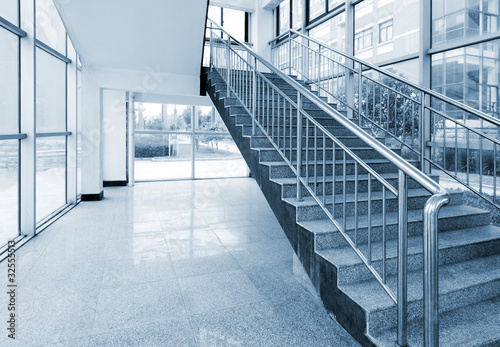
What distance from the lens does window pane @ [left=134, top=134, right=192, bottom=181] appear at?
1012 cm

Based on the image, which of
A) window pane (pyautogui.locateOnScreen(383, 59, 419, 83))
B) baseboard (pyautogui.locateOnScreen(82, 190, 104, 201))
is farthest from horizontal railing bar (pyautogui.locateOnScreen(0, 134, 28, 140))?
window pane (pyautogui.locateOnScreen(383, 59, 419, 83))

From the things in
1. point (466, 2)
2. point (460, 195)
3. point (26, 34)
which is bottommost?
point (460, 195)

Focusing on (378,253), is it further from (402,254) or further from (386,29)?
(386,29)

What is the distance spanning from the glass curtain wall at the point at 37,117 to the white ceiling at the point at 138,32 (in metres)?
0.39

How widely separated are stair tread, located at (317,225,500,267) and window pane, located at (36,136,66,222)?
4401mm

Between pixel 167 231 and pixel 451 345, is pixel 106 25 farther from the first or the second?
pixel 451 345

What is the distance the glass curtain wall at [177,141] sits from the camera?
9688 mm

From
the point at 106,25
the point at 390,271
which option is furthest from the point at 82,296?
the point at 106,25

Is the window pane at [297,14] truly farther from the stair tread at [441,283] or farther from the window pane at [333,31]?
the stair tread at [441,283]

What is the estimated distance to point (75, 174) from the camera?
623cm

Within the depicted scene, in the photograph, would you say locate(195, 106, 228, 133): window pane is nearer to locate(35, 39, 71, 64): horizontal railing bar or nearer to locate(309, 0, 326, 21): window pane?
locate(309, 0, 326, 21): window pane

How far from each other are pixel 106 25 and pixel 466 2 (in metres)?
4.68

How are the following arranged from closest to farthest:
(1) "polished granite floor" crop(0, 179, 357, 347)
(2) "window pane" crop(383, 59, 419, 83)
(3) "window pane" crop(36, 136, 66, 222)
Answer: (1) "polished granite floor" crop(0, 179, 357, 347) → (2) "window pane" crop(383, 59, 419, 83) → (3) "window pane" crop(36, 136, 66, 222)

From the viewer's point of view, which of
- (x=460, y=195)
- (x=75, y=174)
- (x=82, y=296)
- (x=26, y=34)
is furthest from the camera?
(x=75, y=174)
